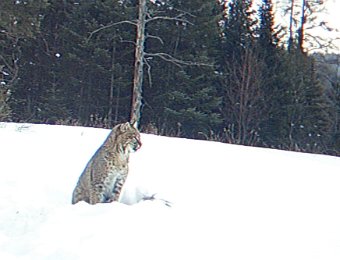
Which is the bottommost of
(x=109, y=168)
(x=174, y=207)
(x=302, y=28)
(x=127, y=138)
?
(x=174, y=207)

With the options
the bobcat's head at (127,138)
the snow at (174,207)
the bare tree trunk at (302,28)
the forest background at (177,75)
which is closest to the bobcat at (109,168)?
the bobcat's head at (127,138)

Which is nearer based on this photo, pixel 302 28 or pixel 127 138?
pixel 127 138

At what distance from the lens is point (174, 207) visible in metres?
5.13

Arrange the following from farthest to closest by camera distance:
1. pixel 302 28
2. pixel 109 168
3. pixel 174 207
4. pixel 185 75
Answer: pixel 302 28 → pixel 185 75 → pixel 109 168 → pixel 174 207

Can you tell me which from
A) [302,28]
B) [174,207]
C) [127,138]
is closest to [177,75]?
[302,28]

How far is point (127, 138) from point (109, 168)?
0.42 meters

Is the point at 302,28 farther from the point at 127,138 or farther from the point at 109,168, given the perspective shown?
the point at 109,168

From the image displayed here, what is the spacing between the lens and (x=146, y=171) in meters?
7.02

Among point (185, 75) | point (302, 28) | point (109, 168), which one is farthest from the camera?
point (302, 28)

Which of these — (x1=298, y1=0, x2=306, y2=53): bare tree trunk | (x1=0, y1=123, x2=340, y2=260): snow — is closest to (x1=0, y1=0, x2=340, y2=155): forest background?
(x1=298, y1=0, x2=306, y2=53): bare tree trunk

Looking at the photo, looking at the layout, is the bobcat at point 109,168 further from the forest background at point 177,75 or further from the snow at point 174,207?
the forest background at point 177,75

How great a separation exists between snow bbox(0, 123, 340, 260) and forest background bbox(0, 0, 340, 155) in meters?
15.6

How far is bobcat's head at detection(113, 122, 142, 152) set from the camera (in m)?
5.59

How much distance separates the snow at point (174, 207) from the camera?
13.1 ft
